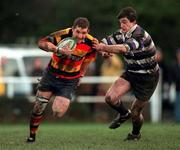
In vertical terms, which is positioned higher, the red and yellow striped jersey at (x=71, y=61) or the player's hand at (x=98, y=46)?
the player's hand at (x=98, y=46)

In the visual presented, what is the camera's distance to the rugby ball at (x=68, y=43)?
1580cm

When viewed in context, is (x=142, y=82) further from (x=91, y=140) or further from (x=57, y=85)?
(x=57, y=85)

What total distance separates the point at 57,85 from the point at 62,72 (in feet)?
0.81

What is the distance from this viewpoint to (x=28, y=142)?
1608cm

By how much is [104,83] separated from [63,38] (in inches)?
494

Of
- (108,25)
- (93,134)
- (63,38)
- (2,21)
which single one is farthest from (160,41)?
(63,38)

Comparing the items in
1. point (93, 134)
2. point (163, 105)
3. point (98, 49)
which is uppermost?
point (98, 49)

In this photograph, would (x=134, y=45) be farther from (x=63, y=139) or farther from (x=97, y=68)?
(x=97, y=68)

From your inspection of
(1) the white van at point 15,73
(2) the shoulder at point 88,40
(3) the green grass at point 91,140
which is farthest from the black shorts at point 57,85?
(1) the white van at point 15,73

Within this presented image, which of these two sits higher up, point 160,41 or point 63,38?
point 63,38

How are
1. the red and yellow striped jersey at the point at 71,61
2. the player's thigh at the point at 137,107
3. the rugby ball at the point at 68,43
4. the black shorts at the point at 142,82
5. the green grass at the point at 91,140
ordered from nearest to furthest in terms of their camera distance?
the green grass at the point at 91,140, the rugby ball at the point at 68,43, the red and yellow striped jersey at the point at 71,61, the black shorts at the point at 142,82, the player's thigh at the point at 137,107

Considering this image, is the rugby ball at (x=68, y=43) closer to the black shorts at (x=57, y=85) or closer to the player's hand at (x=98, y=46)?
the player's hand at (x=98, y=46)

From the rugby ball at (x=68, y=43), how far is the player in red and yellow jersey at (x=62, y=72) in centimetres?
6

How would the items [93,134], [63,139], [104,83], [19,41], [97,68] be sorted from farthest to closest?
[19,41], [97,68], [104,83], [93,134], [63,139]
